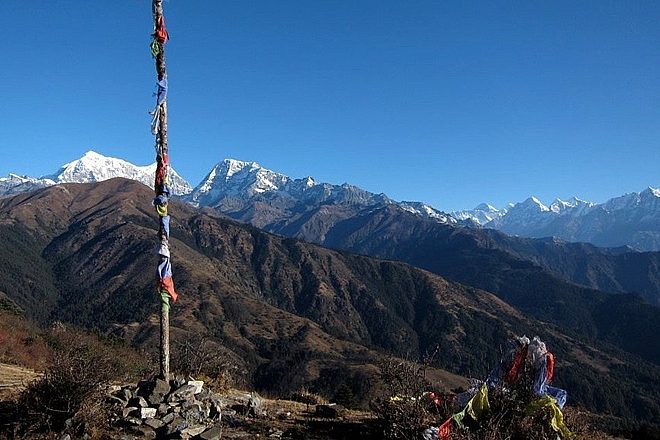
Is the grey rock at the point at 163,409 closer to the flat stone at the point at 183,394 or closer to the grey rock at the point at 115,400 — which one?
the flat stone at the point at 183,394

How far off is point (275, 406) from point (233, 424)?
372 centimetres

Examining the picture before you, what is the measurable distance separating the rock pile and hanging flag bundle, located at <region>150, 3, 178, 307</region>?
2.17 meters

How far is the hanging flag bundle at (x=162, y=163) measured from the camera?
13.6 m

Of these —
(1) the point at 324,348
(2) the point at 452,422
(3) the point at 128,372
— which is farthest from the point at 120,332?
(2) the point at 452,422

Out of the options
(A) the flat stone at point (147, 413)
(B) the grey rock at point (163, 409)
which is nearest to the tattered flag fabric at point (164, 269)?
(B) the grey rock at point (163, 409)

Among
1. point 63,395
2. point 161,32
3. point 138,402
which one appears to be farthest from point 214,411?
point 161,32

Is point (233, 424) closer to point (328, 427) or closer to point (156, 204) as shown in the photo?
point (328, 427)

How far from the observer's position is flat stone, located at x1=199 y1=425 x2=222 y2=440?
422 inches

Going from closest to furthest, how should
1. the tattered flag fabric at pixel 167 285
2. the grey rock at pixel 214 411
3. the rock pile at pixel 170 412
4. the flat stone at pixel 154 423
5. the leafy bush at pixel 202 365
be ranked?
1. the rock pile at pixel 170 412
2. the flat stone at pixel 154 423
3. the grey rock at pixel 214 411
4. the tattered flag fabric at pixel 167 285
5. the leafy bush at pixel 202 365

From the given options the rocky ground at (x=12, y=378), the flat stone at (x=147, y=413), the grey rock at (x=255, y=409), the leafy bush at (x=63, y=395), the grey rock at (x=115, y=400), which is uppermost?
the leafy bush at (x=63, y=395)

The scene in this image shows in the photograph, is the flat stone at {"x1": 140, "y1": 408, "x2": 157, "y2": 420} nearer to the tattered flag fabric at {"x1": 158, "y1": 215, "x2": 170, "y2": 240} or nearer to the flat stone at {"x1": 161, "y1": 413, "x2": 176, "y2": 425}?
the flat stone at {"x1": 161, "y1": 413, "x2": 176, "y2": 425}

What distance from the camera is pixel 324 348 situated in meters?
197

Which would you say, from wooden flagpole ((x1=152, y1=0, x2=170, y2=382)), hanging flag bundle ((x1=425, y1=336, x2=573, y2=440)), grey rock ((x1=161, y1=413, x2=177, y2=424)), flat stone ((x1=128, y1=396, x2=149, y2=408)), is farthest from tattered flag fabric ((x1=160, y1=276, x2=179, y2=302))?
hanging flag bundle ((x1=425, y1=336, x2=573, y2=440))

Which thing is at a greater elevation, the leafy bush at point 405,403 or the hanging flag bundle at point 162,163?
the hanging flag bundle at point 162,163
